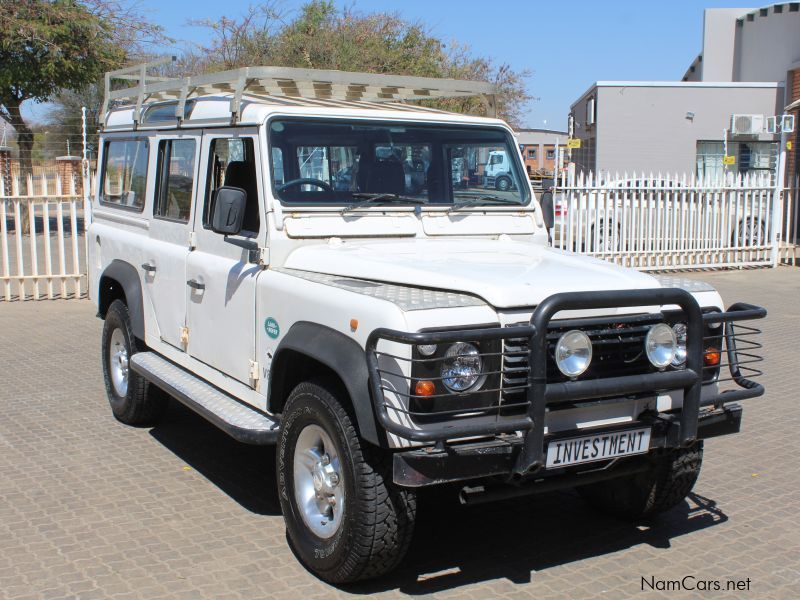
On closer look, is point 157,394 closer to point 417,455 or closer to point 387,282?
point 387,282

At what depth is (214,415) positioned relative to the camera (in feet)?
15.8

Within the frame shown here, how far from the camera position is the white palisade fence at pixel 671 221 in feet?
50.4

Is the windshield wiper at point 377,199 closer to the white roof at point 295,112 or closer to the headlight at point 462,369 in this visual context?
the white roof at point 295,112

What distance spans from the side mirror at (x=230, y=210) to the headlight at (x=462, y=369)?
157cm

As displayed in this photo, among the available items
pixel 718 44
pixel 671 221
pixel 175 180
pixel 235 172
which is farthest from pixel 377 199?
pixel 718 44

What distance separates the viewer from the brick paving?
4.19 meters

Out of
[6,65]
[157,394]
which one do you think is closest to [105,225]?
[157,394]

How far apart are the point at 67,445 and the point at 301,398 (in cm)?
288

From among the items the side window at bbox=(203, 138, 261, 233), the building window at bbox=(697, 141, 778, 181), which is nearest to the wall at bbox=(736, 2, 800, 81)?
the building window at bbox=(697, 141, 778, 181)

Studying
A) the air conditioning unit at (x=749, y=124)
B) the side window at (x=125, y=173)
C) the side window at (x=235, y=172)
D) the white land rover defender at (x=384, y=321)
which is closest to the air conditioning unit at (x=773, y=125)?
the air conditioning unit at (x=749, y=124)

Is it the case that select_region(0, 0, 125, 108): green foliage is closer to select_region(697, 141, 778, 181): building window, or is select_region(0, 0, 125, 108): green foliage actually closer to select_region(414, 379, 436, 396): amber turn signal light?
select_region(414, 379, 436, 396): amber turn signal light

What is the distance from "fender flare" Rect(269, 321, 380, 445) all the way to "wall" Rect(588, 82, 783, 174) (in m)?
26.8

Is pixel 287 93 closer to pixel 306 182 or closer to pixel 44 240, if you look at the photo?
pixel 306 182

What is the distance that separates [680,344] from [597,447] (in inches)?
25.7
